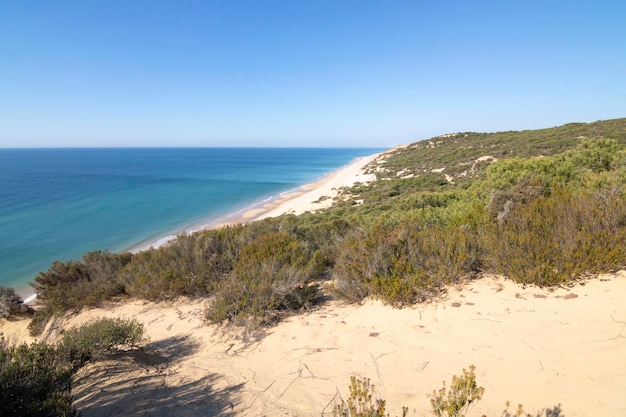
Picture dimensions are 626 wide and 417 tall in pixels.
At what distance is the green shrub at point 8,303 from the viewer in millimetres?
7024

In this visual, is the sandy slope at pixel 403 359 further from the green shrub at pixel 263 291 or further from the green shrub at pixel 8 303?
the green shrub at pixel 8 303

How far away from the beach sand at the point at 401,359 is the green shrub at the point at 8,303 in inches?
206

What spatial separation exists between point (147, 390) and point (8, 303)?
21.4 feet

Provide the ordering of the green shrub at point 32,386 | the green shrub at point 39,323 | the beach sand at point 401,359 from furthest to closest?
the green shrub at point 39,323 < the beach sand at point 401,359 < the green shrub at point 32,386

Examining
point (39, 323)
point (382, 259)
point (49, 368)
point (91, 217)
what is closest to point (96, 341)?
point (49, 368)

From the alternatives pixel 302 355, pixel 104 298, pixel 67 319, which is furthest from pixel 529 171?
pixel 67 319

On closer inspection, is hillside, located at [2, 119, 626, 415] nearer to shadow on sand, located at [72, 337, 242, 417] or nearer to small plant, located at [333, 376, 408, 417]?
shadow on sand, located at [72, 337, 242, 417]

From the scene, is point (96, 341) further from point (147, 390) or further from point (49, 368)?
point (147, 390)

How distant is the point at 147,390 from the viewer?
3523 mm

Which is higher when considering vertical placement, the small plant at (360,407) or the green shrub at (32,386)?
the small plant at (360,407)

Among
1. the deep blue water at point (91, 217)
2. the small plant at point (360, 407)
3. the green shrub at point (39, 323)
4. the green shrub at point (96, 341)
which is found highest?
the small plant at point (360, 407)

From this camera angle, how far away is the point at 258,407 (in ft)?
10.2

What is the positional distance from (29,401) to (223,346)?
86.4 inches

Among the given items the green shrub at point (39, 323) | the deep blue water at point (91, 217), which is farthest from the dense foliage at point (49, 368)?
the deep blue water at point (91, 217)
